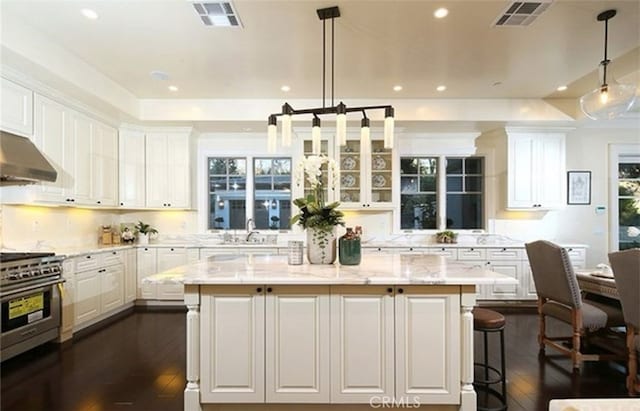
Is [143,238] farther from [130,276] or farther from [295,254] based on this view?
[295,254]

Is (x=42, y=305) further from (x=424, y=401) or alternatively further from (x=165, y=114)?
(x=424, y=401)

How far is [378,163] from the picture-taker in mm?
5359

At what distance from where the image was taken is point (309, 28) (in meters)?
2.96

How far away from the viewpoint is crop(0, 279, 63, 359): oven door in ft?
9.79

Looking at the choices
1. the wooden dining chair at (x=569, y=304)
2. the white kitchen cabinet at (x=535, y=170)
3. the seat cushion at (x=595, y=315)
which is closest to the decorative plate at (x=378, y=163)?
the white kitchen cabinet at (x=535, y=170)

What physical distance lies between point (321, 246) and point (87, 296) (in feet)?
10.1

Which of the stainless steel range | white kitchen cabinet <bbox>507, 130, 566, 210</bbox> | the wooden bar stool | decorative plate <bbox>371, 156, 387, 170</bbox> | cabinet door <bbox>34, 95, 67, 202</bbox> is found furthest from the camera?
decorative plate <bbox>371, 156, 387, 170</bbox>

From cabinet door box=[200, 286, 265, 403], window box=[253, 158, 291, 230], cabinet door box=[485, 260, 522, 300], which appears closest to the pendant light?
cabinet door box=[485, 260, 522, 300]

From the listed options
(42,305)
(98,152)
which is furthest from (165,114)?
(42,305)

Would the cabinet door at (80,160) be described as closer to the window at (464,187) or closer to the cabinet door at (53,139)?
the cabinet door at (53,139)

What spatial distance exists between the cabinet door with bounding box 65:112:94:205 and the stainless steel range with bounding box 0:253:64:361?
0.94m

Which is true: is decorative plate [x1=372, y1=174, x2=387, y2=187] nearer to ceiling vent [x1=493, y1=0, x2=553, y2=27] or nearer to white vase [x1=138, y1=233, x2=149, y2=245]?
ceiling vent [x1=493, y1=0, x2=553, y2=27]

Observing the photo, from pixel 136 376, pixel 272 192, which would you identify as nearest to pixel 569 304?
pixel 136 376
